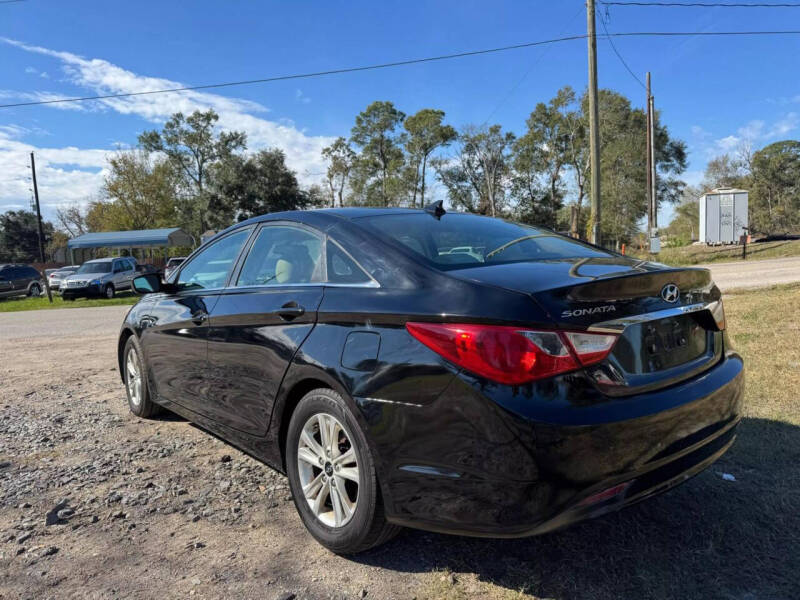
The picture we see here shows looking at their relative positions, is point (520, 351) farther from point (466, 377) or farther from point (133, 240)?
point (133, 240)

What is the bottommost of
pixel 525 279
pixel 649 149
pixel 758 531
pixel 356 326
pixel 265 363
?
pixel 758 531

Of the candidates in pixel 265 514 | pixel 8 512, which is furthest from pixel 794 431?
pixel 8 512

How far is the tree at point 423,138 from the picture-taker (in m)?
54.6

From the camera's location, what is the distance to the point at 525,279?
219 cm

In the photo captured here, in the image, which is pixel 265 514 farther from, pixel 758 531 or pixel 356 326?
pixel 758 531

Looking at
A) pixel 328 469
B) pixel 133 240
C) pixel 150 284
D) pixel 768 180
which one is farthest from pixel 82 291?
pixel 768 180

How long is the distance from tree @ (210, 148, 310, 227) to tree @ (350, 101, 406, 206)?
8.03 metres

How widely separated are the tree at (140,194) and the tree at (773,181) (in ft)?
186

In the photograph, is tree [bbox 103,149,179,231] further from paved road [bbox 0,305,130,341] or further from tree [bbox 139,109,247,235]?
paved road [bbox 0,305,130,341]

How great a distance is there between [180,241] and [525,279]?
131 ft

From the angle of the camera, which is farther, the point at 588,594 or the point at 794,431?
the point at 794,431

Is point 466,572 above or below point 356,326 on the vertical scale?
below

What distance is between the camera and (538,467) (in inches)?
73.9

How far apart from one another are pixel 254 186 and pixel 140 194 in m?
12.0
